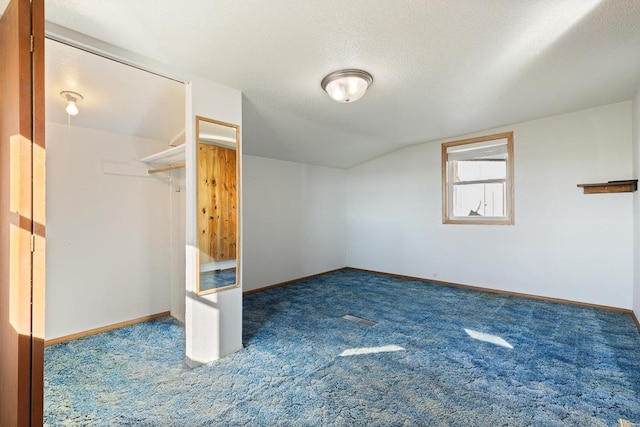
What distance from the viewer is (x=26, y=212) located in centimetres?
131

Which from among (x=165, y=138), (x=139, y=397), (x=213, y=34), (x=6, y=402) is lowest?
(x=139, y=397)

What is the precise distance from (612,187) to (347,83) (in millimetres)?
3437

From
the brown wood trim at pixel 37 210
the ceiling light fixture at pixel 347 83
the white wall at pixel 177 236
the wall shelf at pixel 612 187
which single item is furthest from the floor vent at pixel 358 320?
the wall shelf at pixel 612 187

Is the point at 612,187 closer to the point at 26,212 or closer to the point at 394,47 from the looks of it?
the point at 394,47

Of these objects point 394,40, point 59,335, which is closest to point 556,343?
point 394,40

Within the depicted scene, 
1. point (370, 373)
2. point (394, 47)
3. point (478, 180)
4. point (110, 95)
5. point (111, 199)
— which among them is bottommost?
point (370, 373)

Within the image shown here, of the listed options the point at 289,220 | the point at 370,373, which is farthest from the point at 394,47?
the point at 289,220

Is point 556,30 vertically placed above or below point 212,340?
above

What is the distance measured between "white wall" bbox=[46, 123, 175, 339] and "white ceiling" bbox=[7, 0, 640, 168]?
1420 millimetres

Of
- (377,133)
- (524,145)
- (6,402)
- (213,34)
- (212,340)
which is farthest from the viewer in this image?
(377,133)

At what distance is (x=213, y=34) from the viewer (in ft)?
6.65

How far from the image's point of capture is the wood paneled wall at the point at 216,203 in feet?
8.34

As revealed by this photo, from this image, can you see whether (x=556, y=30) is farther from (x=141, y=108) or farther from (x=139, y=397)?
(x=139, y=397)

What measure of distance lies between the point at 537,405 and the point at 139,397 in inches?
103
